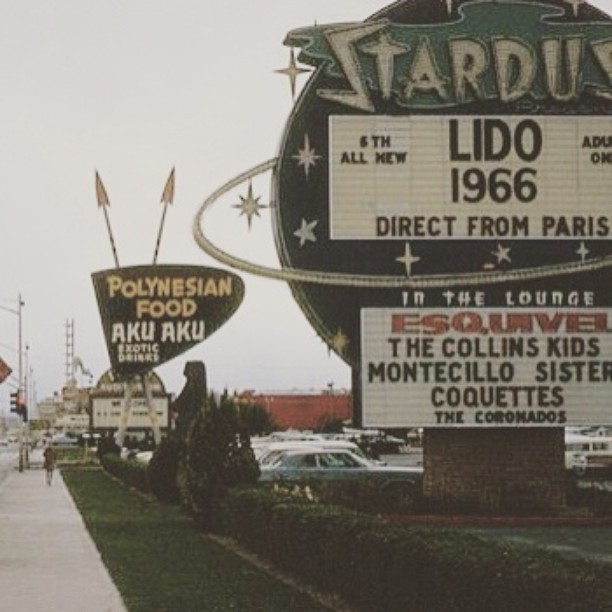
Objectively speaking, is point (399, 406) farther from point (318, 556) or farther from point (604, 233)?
point (318, 556)

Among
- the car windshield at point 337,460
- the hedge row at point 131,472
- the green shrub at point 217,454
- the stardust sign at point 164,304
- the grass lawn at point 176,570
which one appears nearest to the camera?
the grass lawn at point 176,570

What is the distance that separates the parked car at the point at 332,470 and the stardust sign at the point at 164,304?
174 inches

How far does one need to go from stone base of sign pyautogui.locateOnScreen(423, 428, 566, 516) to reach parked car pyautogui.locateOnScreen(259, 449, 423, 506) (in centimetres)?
306

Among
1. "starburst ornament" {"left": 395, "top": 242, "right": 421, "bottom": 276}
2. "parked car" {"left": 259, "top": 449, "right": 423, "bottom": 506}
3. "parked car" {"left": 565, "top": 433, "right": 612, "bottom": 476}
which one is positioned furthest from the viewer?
"parked car" {"left": 565, "top": 433, "right": 612, "bottom": 476}

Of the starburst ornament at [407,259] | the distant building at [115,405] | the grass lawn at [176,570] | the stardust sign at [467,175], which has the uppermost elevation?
the stardust sign at [467,175]

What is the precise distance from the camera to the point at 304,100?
21.1 metres

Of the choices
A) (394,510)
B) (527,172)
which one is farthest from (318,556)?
(394,510)

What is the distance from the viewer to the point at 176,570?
58.6 ft

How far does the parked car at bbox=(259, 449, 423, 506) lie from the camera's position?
92.2 ft

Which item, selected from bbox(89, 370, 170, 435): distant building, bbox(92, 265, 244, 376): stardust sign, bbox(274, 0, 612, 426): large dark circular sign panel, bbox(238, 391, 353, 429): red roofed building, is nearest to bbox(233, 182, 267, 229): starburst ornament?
bbox(274, 0, 612, 426): large dark circular sign panel

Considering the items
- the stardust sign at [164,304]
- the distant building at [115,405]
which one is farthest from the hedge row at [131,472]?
the distant building at [115,405]

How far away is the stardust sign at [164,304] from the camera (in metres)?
33.3

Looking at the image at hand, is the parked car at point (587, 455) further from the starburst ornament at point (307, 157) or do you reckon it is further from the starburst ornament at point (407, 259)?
the starburst ornament at point (307, 157)

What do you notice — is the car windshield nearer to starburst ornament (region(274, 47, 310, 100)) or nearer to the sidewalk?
the sidewalk
